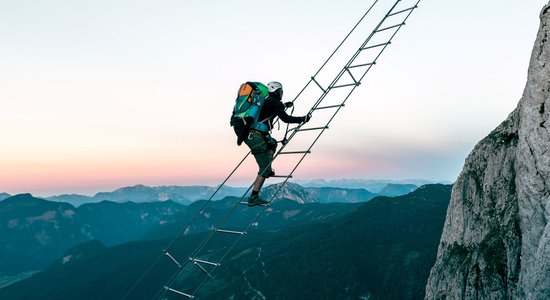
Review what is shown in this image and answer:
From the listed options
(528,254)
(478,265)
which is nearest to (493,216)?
(478,265)

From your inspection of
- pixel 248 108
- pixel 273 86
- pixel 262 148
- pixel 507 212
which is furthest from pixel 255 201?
pixel 507 212

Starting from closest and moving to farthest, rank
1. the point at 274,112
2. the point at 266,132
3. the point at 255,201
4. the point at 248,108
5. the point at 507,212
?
1. the point at 248,108
2. the point at 274,112
3. the point at 266,132
4. the point at 255,201
5. the point at 507,212

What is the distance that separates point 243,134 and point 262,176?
1.95 meters

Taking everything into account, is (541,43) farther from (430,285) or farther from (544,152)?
(430,285)

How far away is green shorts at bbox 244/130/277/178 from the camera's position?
54.3ft

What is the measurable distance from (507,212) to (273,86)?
23571 mm

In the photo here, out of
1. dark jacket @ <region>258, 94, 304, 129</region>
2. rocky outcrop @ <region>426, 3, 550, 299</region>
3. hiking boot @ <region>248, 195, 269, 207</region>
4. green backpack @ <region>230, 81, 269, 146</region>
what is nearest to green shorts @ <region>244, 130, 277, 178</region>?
green backpack @ <region>230, 81, 269, 146</region>

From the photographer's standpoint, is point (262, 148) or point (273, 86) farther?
point (262, 148)

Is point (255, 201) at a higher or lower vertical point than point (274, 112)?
lower

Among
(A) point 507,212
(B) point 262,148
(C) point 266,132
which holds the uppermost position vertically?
(C) point 266,132

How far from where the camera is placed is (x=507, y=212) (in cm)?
3014

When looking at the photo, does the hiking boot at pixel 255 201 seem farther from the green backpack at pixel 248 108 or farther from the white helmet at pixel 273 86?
the white helmet at pixel 273 86

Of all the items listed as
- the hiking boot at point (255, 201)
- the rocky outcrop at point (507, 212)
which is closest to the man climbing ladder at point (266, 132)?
the hiking boot at point (255, 201)

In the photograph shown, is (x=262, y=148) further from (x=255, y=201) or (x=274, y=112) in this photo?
(x=255, y=201)
